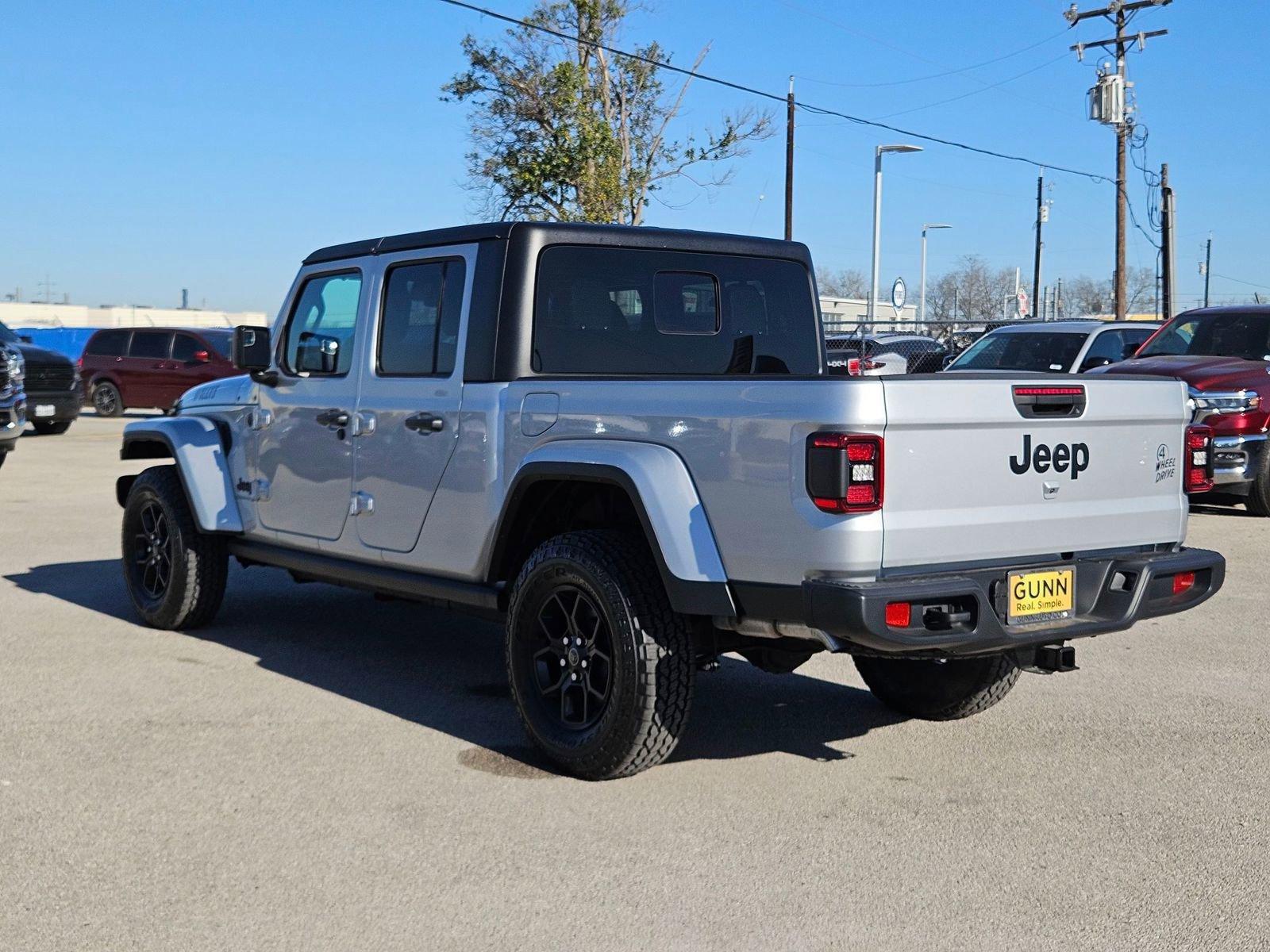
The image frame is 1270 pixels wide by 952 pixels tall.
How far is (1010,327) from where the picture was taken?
16562 mm

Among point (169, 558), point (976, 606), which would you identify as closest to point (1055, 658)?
point (976, 606)

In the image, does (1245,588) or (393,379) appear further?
(1245,588)

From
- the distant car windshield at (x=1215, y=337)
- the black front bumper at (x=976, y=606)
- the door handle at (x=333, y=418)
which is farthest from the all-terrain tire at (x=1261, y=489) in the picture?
the door handle at (x=333, y=418)

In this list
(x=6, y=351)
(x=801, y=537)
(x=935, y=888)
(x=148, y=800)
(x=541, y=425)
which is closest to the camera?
(x=935, y=888)

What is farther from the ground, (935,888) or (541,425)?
(541,425)

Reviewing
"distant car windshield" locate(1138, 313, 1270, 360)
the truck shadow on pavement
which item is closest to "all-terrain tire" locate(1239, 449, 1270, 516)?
"distant car windshield" locate(1138, 313, 1270, 360)

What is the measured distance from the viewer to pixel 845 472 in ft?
14.4

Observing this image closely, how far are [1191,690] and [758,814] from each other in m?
2.78

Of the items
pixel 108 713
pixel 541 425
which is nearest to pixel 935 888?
pixel 541 425

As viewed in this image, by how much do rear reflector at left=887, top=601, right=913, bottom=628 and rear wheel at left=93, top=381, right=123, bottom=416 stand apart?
25.0m

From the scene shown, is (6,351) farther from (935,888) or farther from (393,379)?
(935,888)

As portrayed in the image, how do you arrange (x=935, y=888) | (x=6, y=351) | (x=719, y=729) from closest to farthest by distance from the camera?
(x=935, y=888) → (x=719, y=729) → (x=6, y=351)

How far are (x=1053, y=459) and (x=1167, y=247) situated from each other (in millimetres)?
32844

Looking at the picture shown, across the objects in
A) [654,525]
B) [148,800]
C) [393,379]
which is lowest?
[148,800]
